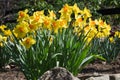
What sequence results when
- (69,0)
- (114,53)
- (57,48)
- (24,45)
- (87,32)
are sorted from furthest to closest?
(69,0) < (114,53) < (87,32) < (57,48) < (24,45)

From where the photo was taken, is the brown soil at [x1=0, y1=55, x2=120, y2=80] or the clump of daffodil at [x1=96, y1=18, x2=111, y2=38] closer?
the clump of daffodil at [x1=96, y1=18, x2=111, y2=38]

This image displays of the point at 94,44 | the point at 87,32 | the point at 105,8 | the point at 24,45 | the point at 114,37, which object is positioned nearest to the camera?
the point at 24,45

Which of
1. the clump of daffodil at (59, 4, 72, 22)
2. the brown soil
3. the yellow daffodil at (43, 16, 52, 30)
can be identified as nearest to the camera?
the yellow daffodil at (43, 16, 52, 30)

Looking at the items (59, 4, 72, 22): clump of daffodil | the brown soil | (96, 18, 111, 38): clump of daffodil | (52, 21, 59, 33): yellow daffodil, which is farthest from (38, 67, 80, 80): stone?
the brown soil

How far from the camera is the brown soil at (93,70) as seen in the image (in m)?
5.50

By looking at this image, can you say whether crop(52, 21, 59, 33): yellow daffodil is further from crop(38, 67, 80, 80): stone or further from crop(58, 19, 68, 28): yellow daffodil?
crop(38, 67, 80, 80): stone

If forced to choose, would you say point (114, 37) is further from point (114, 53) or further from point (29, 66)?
point (29, 66)

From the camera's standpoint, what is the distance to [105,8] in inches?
355

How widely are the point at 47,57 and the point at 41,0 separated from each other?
12.6 feet

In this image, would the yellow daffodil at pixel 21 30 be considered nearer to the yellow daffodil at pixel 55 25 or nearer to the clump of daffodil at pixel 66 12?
the yellow daffodil at pixel 55 25

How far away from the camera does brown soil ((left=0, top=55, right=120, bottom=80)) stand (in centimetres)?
550

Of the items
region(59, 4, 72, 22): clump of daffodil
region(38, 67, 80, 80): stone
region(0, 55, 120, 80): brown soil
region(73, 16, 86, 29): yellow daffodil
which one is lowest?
region(0, 55, 120, 80): brown soil

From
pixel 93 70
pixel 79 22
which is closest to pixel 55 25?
pixel 79 22

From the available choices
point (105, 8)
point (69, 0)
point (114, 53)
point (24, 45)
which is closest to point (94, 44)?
point (114, 53)
